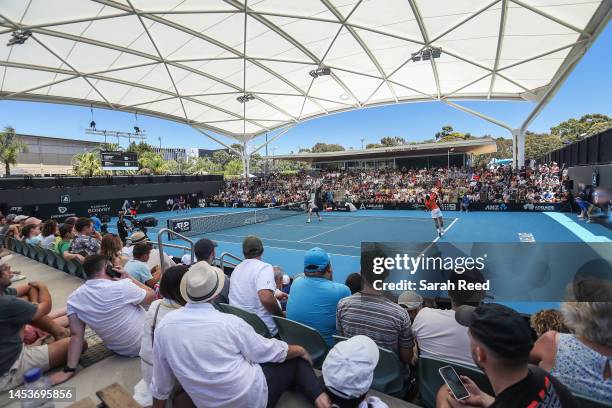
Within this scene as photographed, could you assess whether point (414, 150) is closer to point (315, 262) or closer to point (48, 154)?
point (315, 262)

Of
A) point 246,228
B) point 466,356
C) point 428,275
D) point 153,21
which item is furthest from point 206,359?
point 153,21

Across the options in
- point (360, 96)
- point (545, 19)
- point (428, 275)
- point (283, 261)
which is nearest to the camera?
point (428, 275)

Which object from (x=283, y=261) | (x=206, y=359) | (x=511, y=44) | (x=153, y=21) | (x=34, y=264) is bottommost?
(x=283, y=261)

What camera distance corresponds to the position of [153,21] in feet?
59.7

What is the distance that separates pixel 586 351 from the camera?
6.51 feet

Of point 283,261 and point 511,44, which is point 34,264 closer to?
point 283,261

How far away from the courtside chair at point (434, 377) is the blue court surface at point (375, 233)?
6.53m

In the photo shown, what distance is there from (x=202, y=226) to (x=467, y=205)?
19.6m

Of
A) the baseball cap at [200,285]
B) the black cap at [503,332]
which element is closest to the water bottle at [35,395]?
the baseball cap at [200,285]

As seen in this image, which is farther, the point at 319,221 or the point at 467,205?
the point at 467,205

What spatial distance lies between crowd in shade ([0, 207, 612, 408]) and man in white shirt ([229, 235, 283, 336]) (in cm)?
1

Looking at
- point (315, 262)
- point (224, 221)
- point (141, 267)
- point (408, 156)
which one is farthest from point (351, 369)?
point (408, 156)

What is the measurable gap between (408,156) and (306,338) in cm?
4042

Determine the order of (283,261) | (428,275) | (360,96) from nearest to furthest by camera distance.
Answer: (428,275)
(283,261)
(360,96)
